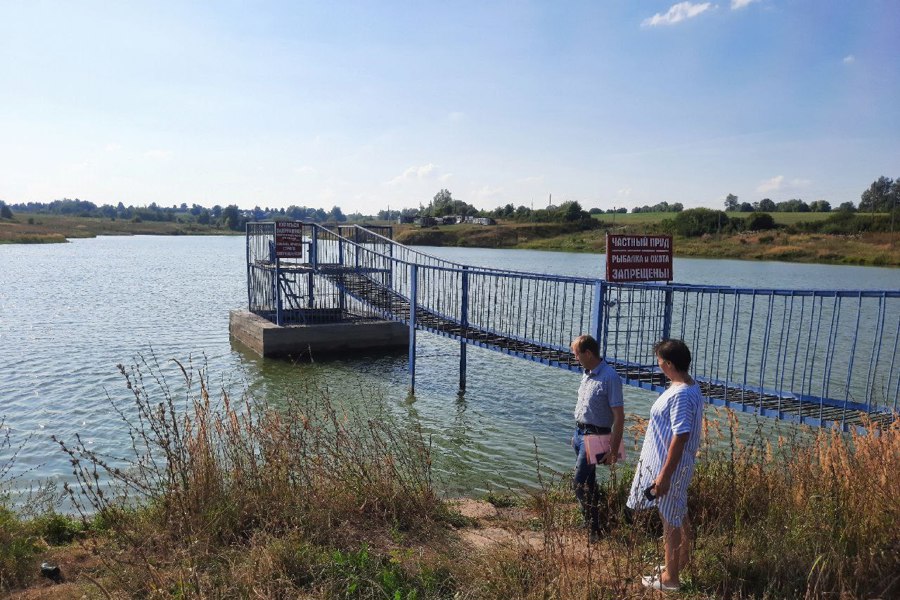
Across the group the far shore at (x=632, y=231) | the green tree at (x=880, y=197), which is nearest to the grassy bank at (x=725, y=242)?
the far shore at (x=632, y=231)

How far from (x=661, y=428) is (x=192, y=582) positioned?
309 cm

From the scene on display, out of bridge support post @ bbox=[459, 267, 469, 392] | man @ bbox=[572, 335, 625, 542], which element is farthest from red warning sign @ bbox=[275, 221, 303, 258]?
man @ bbox=[572, 335, 625, 542]

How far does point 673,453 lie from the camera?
12.7 feet

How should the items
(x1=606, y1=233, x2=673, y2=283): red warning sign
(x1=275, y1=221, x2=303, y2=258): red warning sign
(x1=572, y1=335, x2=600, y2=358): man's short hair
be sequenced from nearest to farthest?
1. (x1=572, y1=335, x2=600, y2=358): man's short hair
2. (x1=606, y1=233, x2=673, y2=283): red warning sign
3. (x1=275, y1=221, x2=303, y2=258): red warning sign

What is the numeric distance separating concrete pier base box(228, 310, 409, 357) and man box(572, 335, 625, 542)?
1228cm

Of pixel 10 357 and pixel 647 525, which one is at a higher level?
pixel 647 525

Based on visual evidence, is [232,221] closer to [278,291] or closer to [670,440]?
[278,291]

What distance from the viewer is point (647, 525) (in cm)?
520

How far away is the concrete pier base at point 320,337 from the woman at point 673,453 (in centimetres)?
1332

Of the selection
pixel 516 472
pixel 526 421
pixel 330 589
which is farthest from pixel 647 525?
pixel 526 421

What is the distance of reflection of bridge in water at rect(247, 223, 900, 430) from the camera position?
27.8ft

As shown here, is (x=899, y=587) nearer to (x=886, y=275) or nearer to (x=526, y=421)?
(x=526, y=421)

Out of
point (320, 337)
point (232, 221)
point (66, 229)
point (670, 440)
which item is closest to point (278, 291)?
point (320, 337)

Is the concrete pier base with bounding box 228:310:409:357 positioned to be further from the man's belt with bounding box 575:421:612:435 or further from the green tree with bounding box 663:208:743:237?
the green tree with bounding box 663:208:743:237
